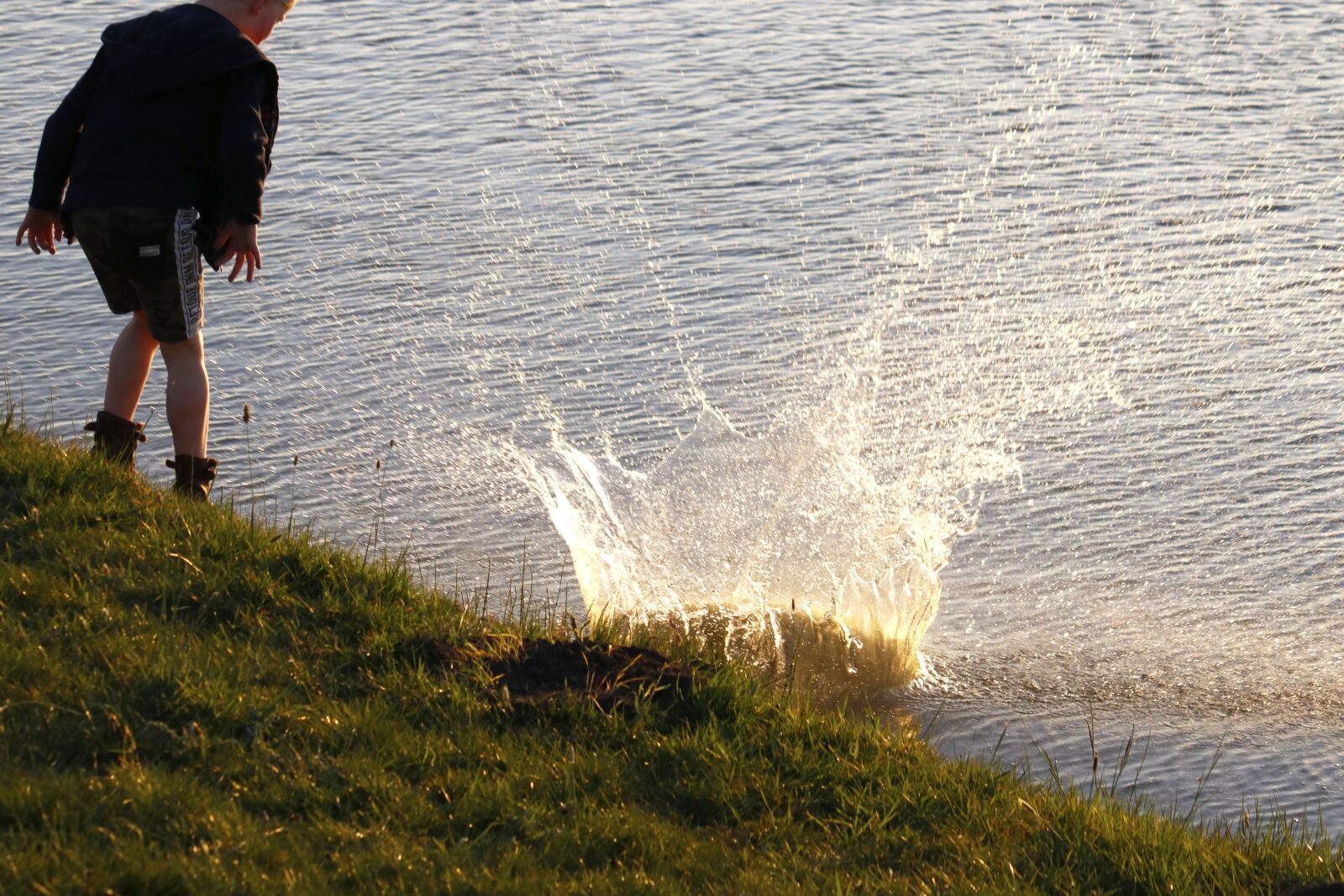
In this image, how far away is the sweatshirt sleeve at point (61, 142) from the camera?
5.41 m

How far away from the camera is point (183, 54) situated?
5.20 metres

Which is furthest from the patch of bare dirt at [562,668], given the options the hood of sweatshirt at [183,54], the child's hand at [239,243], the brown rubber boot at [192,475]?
the hood of sweatshirt at [183,54]

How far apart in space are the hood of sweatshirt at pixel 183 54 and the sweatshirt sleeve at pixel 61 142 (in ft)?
0.59

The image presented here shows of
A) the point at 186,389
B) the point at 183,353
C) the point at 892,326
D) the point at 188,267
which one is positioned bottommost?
the point at 892,326

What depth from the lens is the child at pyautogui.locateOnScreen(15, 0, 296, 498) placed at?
5211 mm

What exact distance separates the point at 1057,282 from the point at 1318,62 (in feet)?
20.5

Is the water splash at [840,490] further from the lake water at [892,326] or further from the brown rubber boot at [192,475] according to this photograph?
the brown rubber boot at [192,475]

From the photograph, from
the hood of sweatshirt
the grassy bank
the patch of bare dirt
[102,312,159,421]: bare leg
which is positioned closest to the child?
the hood of sweatshirt

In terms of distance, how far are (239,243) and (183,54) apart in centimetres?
65

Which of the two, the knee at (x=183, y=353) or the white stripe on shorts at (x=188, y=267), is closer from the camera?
the white stripe on shorts at (x=188, y=267)

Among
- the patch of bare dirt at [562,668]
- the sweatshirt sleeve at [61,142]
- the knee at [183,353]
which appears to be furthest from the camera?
the knee at [183,353]

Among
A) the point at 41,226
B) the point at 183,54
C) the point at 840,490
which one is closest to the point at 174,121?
the point at 183,54

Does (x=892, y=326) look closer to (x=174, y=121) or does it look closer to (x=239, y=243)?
(x=239, y=243)

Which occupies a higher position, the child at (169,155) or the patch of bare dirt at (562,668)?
the child at (169,155)
